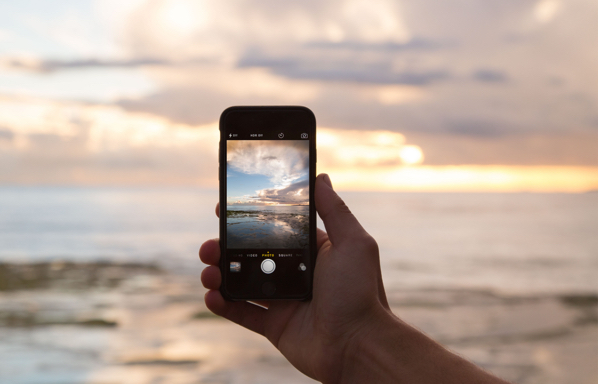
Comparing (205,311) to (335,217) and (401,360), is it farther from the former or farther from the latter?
(401,360)

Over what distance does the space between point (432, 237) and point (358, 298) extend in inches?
911

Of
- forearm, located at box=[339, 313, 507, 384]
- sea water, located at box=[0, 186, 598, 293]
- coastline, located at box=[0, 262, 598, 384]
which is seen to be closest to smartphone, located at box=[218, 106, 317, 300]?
forearm, located at box=[339, 313, 507, 384]

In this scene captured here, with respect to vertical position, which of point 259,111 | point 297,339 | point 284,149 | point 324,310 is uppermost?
point 259,111

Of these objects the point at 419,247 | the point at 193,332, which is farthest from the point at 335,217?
the point at 419,247

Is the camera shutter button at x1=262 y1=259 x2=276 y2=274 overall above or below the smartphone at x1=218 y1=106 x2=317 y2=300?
below

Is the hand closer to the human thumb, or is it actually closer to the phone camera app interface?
the human thumb

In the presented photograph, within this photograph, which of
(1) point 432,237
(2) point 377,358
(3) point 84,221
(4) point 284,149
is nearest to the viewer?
(2) point 377,358

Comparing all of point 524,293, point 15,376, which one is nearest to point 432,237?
point 524,293

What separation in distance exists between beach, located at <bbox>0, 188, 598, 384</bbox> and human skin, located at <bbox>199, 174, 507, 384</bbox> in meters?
4.55

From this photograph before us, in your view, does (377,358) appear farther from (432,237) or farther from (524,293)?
(432,237)

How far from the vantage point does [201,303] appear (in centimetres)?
1073

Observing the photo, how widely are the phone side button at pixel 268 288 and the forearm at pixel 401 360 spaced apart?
0.60m

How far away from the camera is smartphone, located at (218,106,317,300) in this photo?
2.64 meters

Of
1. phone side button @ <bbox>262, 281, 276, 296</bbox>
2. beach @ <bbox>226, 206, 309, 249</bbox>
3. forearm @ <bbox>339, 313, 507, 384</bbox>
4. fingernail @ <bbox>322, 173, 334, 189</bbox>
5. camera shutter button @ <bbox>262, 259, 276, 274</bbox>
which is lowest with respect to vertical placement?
forearm @ <bbox>339, 313, 507, 384</bbox>
